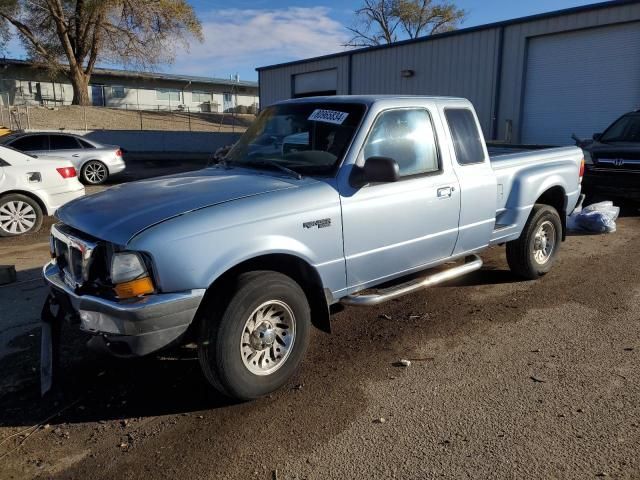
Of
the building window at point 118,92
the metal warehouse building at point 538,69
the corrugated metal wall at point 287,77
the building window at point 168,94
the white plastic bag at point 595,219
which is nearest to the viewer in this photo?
the white plastic bag at point 595,219

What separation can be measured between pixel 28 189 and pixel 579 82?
15185mm

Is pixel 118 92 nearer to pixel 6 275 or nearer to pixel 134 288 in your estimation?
pixel 6 275

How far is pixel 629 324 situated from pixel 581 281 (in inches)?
53.0

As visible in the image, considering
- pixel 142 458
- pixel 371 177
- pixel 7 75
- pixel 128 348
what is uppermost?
pixel 7 75

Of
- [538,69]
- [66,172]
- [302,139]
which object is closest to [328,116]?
[302,139]

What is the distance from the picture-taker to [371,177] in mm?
3799

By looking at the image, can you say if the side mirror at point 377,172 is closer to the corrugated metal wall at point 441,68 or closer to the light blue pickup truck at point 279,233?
the light blue pickup truck at point 279,233

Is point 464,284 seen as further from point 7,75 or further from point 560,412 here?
point 7,75

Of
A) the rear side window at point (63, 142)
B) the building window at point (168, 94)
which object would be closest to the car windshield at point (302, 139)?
the rear side window at point (63, 142)

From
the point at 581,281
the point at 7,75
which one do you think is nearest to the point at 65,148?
the point at 581,281

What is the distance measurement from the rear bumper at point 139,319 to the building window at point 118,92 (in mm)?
52074

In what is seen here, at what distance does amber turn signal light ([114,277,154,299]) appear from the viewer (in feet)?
9.92

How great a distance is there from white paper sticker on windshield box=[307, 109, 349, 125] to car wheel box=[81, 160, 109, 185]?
39.7ft

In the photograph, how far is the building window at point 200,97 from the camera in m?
56.3
